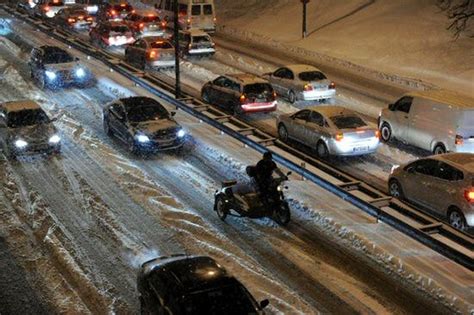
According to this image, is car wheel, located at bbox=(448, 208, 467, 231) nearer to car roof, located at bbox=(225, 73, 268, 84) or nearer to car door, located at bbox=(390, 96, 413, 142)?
car door, located at bbox=(390, 96, 413, 142)

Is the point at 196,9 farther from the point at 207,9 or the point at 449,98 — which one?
the point at 449,98

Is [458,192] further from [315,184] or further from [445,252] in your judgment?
[315,184]

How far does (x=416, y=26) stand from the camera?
133ft

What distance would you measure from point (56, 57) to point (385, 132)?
654 inches

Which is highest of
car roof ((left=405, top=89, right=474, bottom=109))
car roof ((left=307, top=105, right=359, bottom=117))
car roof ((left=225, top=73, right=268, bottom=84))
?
car roof ((left=405, top=89, right=474, bottom=109))

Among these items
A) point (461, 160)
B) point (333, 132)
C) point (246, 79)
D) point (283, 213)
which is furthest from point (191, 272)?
point (246, 79)

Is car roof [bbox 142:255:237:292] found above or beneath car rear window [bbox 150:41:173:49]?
above

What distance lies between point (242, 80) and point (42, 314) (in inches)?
622

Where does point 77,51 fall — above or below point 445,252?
below

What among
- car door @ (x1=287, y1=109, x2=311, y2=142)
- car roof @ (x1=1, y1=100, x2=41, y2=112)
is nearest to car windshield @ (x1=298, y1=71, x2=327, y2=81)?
car door @ (x1=287, y1=109, x2=311, y2=142)

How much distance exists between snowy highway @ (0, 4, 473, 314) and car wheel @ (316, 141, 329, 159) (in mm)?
671

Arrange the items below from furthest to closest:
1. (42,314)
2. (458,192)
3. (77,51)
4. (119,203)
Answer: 1. (77,51)
2. (119,203)
3. (458,192)
4. (42,314)

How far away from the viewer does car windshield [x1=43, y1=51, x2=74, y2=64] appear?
32000 mm

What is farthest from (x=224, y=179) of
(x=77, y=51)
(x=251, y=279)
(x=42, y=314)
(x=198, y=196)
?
(x=77, y=51)
